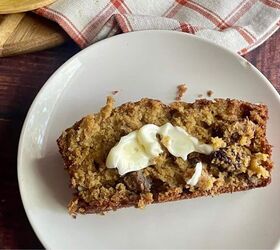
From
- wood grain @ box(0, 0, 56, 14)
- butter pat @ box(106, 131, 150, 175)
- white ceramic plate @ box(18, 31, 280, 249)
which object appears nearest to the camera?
butter pat @ box(106, 131, 150, 175)

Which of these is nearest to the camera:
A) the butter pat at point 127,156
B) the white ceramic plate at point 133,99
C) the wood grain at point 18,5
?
the butter pat at point 127,156

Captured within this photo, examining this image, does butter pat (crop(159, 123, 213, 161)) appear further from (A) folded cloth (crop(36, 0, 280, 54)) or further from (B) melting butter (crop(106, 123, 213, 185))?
(A) folded cloth (crop(36, 0, 280, 54))

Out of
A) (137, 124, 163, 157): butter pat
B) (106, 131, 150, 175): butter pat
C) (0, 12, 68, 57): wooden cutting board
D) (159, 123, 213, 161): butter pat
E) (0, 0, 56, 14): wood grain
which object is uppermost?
(159, 123, 213, 161): butter pat

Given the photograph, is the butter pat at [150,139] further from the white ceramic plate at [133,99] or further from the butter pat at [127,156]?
the white ceramic plate at [133,99]

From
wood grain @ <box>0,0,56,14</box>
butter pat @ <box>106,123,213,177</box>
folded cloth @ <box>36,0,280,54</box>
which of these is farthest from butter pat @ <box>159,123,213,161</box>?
wood grain @ <box>0,0,56,14</box>

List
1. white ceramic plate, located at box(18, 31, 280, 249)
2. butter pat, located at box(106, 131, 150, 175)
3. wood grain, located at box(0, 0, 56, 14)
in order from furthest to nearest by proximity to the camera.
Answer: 1. wood grain, located at box(0, 0, 56, 14)
2. white ceramic plate, located at box(18, 31, 280, 249)
3. butter pat, located at box(106, 131, 150, 175)

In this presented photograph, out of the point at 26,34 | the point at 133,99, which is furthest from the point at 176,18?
the point at 26,34

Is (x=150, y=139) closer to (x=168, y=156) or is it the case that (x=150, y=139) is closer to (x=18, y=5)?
(x=168, y=156)

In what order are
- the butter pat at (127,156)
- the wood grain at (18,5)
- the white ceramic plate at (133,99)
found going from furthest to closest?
the wood grain at (18,5) → the white ceramic plate at (133,99) → the butter pat at (127,156)

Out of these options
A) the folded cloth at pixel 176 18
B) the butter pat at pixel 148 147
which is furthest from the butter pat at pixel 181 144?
the folded cloth at pixel 176 18
